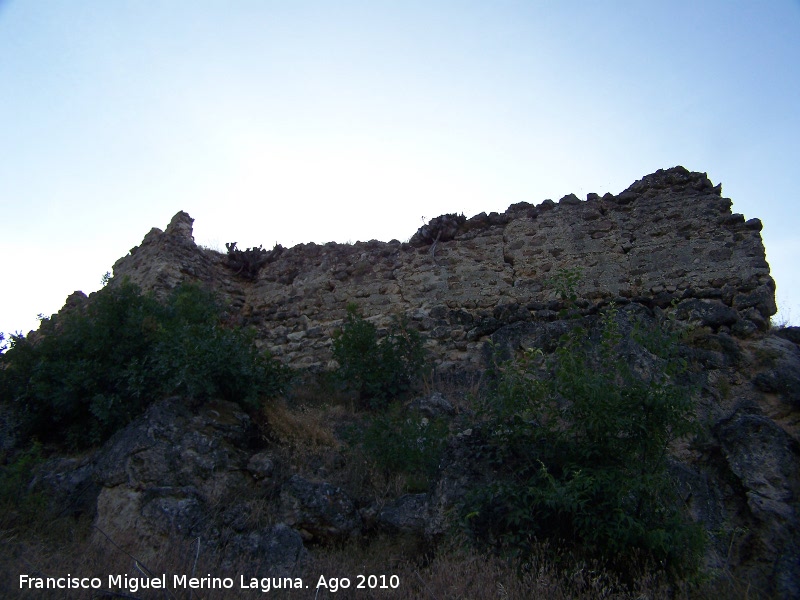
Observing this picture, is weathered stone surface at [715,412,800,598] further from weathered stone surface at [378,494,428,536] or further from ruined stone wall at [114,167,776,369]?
weathered stone surface at [378,494,428,536]

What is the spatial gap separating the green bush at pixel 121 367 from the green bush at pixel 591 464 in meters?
2.78

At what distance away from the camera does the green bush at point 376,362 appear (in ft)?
22.9

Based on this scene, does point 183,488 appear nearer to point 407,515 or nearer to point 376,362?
point 407,515

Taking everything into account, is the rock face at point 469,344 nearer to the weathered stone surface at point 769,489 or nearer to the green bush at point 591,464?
the weathered stone surface at point 769,489

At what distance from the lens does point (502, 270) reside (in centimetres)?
834

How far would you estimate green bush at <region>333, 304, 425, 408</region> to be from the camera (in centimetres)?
698

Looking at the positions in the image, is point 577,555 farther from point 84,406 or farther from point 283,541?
point 84,406

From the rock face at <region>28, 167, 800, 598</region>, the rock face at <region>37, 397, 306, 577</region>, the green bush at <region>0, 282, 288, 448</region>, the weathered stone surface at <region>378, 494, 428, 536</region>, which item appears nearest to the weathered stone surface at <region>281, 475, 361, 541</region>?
the rock face at <region>28, 167, 800, 598</region>

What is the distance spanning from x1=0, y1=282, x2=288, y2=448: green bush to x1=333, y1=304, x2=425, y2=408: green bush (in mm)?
805

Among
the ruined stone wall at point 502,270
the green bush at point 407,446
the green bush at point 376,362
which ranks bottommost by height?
the green bush at point 407,446

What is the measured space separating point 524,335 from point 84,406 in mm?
4604

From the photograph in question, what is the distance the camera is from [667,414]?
4.15 m

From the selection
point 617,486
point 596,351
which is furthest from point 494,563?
point 596,351

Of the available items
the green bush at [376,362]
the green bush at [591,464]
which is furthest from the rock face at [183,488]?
the green bush at [591,464]
